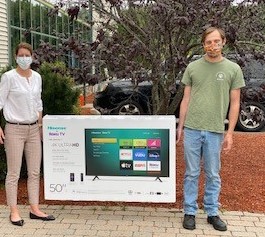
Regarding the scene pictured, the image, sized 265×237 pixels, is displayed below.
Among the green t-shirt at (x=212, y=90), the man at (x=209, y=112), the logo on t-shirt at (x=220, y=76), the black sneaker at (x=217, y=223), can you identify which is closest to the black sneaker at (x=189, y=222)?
the man at (x=209, y=112)

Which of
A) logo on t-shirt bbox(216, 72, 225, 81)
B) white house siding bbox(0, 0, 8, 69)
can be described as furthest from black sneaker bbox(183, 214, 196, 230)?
white house siding bbox(0, 0, 8, 69)

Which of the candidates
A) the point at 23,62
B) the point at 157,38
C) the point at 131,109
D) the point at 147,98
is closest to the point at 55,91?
the point at 157,38

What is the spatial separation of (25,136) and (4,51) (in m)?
8.18

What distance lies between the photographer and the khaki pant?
459cm

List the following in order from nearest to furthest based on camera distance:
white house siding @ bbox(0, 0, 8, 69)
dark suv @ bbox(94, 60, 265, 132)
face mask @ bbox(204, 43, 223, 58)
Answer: face mask @ bbox(204, 43, 223, 58) → dark suv @ bbox(94, 60, 265, 132) → white house siding @ bbox(0, 0, 8, 69)

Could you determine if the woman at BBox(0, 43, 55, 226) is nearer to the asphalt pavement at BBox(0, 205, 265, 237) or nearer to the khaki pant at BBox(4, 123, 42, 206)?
the khaki pant at BBox(4, 123, 42, 206)

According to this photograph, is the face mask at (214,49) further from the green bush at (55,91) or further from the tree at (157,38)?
the green bush at (55,91)

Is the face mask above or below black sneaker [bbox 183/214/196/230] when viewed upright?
above

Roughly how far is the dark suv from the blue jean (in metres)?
1.57

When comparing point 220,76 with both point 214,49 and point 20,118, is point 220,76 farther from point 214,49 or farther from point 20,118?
point 20,118

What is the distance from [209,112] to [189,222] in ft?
3.57

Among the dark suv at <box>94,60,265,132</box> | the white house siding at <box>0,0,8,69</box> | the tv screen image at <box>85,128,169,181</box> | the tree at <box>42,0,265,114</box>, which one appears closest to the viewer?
the tv screen image at <box>85,128,169,181</box>

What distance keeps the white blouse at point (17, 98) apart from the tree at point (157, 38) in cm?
109

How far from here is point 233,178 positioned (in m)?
6.26
